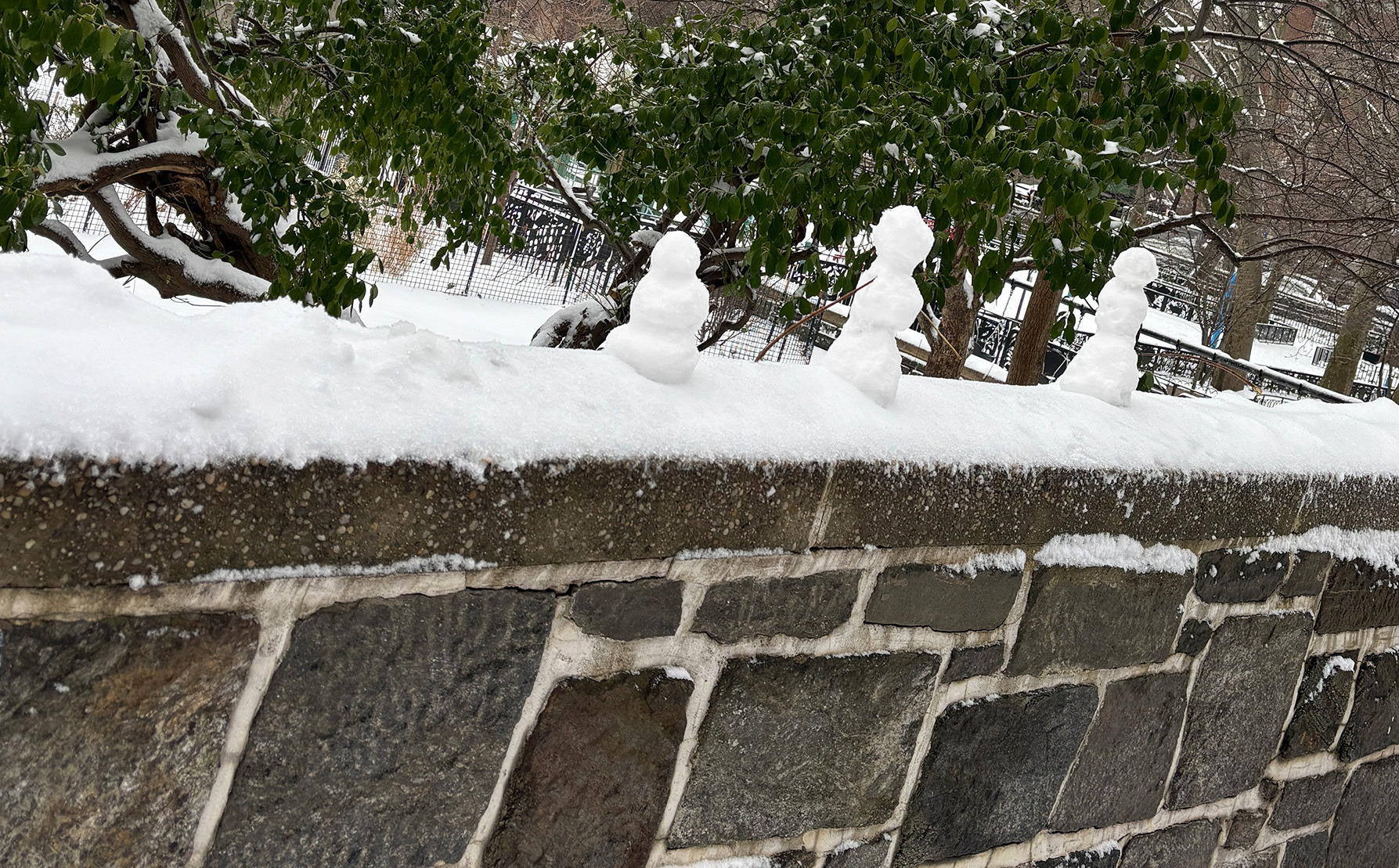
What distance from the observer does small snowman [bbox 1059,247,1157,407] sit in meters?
2.07

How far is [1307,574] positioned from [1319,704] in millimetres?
384

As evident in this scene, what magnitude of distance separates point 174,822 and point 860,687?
0.97 m

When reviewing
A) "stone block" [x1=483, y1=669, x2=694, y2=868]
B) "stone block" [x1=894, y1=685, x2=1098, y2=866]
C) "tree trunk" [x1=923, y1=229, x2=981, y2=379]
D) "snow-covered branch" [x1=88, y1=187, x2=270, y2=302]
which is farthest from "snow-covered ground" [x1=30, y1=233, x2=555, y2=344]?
"stone block" [x1=483, y1=669, x2=694, y2=868]

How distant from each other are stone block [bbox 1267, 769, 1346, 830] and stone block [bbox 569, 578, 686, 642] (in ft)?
5.92

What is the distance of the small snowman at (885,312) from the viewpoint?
163 cm

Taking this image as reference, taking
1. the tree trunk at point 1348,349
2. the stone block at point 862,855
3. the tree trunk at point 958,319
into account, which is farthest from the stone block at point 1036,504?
the tree trunk at point 1348,349

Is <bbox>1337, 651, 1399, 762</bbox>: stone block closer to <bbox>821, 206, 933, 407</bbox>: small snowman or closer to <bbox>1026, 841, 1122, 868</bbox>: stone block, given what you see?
<bbox>1026, 841, 1122, 868</bbox>: stone block

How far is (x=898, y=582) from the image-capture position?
1611mm

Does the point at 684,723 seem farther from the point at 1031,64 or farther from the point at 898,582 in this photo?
the point at 1031,64

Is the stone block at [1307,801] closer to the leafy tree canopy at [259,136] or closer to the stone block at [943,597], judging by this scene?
the stone block at [943,597]

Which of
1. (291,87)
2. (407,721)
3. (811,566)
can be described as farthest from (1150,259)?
(291,87)

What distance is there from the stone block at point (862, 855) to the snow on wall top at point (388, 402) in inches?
27.0

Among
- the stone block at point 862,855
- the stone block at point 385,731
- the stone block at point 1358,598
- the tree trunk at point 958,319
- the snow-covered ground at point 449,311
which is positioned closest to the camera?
the stone block at point 385,731

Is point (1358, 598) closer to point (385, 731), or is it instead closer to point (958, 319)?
point (385, 731)
